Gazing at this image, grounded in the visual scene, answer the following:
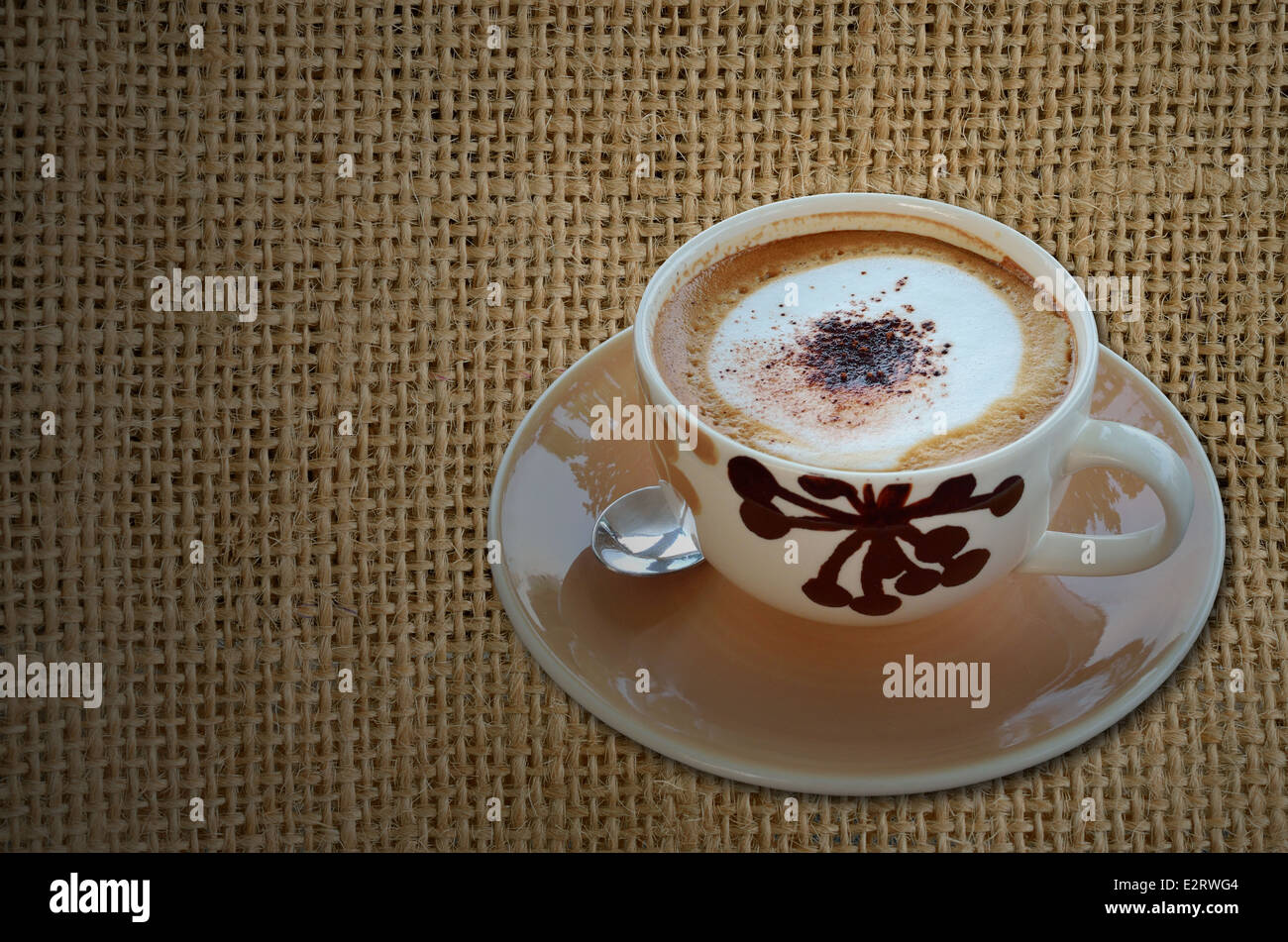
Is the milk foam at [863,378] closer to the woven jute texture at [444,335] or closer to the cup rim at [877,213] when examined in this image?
the cup rim at [877,213]

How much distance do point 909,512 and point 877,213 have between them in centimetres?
24

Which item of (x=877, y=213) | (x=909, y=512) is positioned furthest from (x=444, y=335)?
(x=909, y=512)

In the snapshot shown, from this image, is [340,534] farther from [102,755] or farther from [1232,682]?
[1232,682]

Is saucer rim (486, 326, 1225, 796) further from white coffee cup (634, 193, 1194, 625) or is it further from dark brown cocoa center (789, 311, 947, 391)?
dark brown cocoa center (789, 311, 947, 391)

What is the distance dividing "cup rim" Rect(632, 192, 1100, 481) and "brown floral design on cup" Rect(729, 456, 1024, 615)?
12 mm

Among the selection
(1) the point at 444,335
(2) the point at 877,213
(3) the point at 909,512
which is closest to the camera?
(3) the point at 909,512

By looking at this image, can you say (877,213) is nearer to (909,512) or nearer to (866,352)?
(866,352)

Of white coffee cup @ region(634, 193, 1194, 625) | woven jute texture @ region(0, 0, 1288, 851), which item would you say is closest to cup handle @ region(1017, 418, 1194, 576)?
white coffee cup @ region(634, 193, 1194, 625)

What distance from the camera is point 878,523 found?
0.68 metres

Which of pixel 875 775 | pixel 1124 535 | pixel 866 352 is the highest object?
pixel 866 352

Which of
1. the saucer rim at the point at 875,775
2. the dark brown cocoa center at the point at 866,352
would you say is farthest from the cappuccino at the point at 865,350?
the saucer rim at the point at 875,775

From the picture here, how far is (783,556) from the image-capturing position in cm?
71

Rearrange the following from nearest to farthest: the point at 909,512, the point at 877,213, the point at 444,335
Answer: the point at 909,512, the point at 877,213, the point at 444,335

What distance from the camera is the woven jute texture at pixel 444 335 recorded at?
2.55ft
